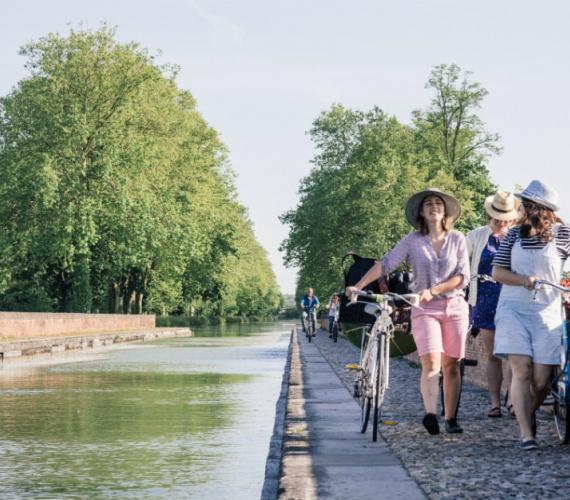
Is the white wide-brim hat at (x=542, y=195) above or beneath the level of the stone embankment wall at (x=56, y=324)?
above

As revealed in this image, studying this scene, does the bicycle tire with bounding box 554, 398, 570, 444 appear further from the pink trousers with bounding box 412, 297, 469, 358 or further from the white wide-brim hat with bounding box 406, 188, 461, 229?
the white wide-brim hat with bounding box 406, 188, 461, 229

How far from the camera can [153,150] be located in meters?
51.1

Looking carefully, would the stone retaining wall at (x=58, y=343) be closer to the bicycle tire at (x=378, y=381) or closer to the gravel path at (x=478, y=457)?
the gravel path at (x=478, y=457)

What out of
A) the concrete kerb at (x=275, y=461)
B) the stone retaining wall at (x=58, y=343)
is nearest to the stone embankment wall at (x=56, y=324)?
the stone retaining wall at (x=58, y=343)

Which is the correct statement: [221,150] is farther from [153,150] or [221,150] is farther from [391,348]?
[391,348]

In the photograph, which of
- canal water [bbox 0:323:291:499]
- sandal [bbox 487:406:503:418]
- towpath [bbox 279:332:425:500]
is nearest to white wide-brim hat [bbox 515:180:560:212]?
towpath [bbox 279:332:425:500]

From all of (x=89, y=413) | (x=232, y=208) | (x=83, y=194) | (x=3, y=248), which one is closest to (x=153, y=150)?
(x=83, y=194)

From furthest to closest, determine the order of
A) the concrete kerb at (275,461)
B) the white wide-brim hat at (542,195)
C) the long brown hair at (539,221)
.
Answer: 1. the long brown hair at (539,221)
2. the white wide-brim hat at (542,195)
3. the concrete kerb at (275,461)

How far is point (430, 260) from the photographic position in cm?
913

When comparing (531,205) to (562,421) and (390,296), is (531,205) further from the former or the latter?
(562,421)

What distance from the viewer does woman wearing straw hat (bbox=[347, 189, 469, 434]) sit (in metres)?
9.02

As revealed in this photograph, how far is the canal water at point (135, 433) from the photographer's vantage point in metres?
7.87

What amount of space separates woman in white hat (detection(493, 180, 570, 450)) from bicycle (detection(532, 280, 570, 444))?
6 centimetres

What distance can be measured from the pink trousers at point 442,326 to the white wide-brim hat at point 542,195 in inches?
51.2
